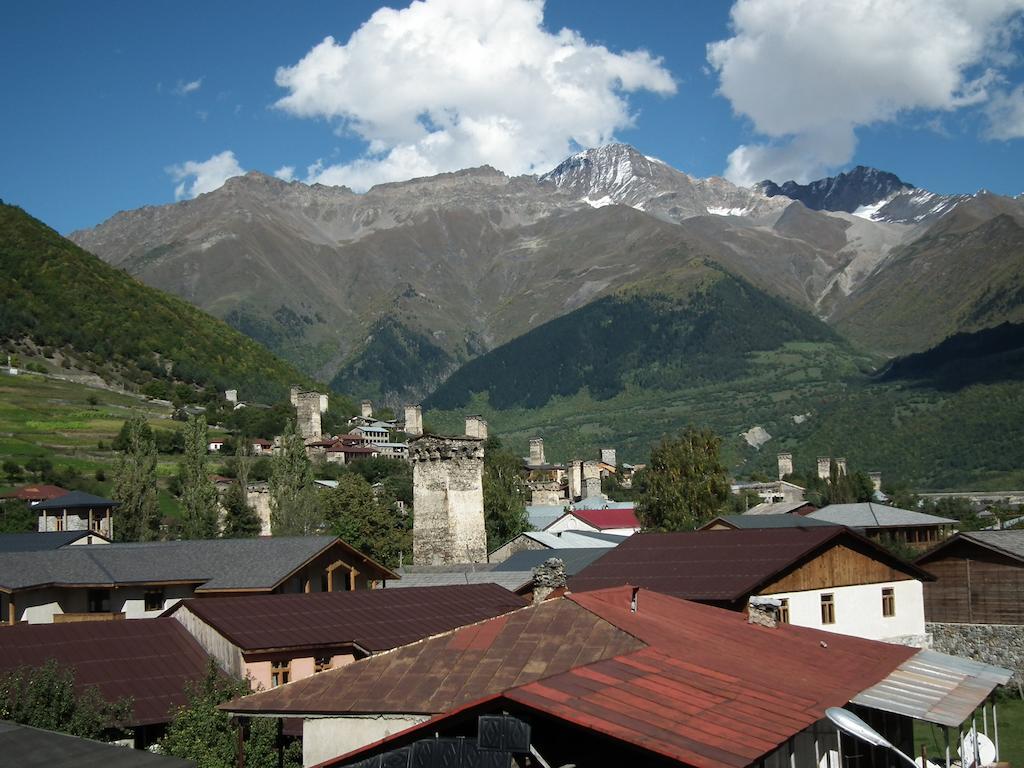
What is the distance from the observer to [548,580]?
22.1 metres

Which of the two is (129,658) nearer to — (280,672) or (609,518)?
(280,672)

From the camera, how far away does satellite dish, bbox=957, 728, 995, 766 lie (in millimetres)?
20816

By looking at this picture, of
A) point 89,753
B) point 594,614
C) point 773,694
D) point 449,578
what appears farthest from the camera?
point 449,578

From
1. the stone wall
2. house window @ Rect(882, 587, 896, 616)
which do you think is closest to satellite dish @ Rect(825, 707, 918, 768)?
house window @ Rect(882, 587, 896, 616)

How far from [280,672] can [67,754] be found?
46.8 feet

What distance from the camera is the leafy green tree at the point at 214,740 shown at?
20.8 meters

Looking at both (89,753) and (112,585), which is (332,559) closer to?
(112,585)

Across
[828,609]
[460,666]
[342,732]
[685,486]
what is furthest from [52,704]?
[685,486]

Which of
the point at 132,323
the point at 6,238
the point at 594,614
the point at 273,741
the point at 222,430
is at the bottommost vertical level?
the point at 273,741

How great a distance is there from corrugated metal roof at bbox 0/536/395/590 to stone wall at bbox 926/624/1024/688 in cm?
1907

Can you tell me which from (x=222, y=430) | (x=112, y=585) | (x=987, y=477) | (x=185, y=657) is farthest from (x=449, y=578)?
(x=987, y=477)

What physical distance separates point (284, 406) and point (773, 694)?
336 ft

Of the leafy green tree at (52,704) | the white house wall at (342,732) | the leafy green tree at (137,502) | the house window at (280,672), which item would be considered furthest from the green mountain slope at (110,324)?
the white house wall at (342,732)

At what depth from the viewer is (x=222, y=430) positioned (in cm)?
10919
